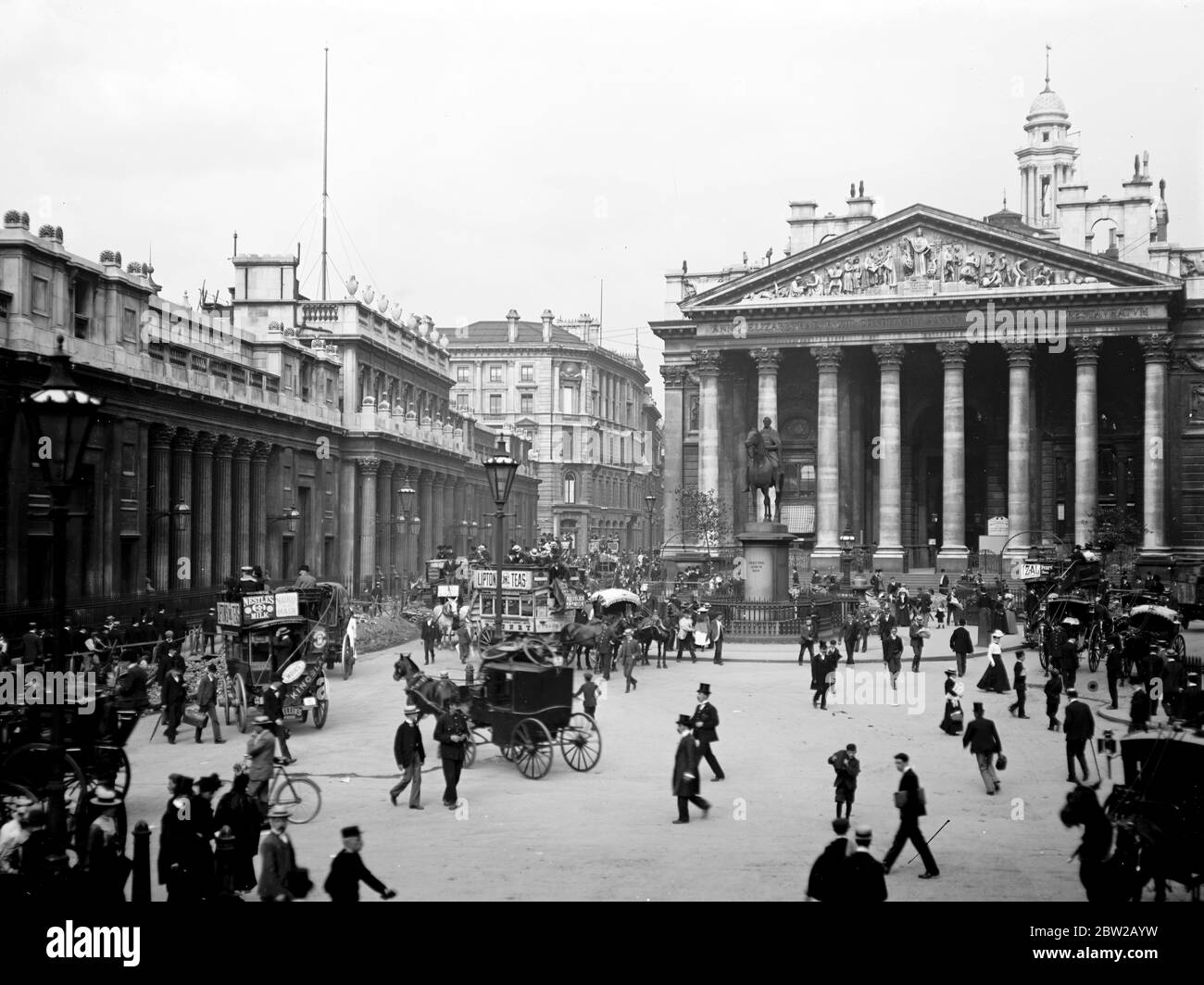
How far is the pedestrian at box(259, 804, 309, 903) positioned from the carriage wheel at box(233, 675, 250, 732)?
41.8 feet

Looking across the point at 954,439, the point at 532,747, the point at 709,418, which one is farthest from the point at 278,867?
the point at 709,418

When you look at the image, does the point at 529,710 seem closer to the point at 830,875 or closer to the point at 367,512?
the point at 830,875

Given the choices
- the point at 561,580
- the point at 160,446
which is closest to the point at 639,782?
the point at 561,580

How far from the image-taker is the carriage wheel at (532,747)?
65.5ft

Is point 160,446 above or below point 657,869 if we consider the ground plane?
above

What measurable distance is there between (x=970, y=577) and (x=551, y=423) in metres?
61.1

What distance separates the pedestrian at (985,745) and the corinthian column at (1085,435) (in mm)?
46000

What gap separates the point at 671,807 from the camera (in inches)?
704

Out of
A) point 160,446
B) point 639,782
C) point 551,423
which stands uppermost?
point 551,423

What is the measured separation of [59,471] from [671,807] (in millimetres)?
9836

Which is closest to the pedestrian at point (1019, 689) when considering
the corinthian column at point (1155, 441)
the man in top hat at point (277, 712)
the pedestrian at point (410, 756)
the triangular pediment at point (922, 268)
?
the pedestrian at point (410, 756)

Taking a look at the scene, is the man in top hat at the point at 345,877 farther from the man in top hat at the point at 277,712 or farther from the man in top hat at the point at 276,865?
the man in top hat at the point at 277,712
